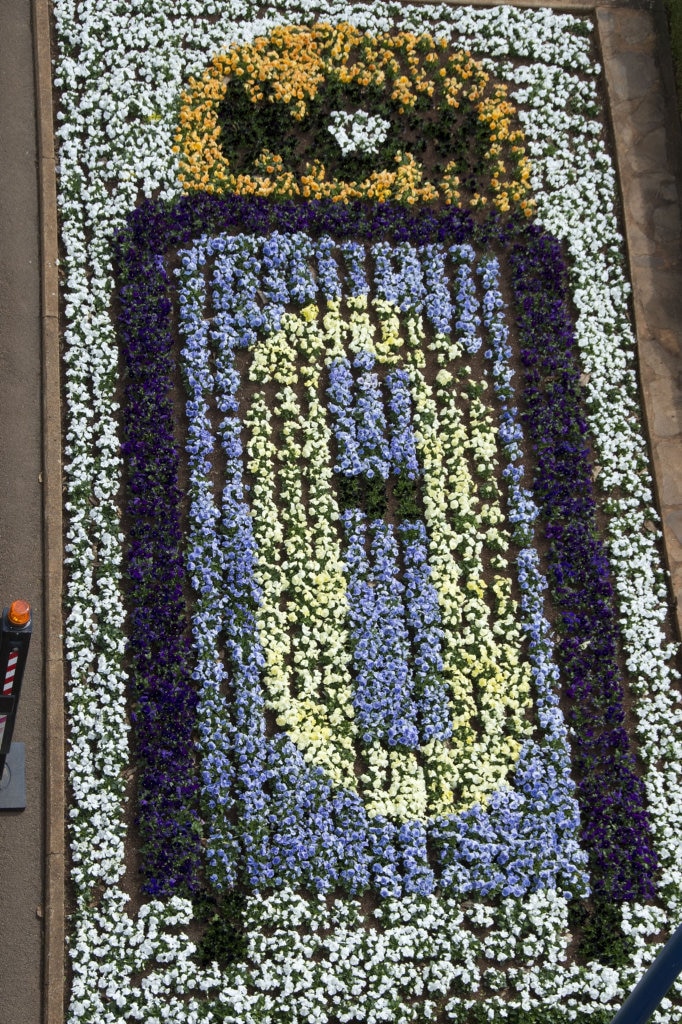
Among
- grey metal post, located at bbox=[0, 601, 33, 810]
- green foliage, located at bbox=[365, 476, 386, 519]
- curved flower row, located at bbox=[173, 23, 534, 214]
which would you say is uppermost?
curved flower row, located at bbox=[173, 23, 534, 214]

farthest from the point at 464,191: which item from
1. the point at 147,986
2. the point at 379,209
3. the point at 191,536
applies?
the point at 147,986

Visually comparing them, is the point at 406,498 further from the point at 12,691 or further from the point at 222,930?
the point at 12,691

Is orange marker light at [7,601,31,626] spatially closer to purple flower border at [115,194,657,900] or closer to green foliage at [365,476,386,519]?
purple flower border at [115,194,657,900]

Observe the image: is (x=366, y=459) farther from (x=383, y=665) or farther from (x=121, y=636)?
(x=121, y=636)

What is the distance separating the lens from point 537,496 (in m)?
12.5

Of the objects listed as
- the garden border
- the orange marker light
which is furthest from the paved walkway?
the orange marker light

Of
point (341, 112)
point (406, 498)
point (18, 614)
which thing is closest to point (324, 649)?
point (406, 498)

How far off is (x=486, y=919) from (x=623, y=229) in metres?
6.67

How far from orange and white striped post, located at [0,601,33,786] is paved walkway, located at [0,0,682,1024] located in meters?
1.29

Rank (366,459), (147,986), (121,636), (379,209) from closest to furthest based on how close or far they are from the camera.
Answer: (147,986), (121,636), (366,459), (379,209)

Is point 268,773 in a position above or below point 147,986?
above

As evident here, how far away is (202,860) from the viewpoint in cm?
1092

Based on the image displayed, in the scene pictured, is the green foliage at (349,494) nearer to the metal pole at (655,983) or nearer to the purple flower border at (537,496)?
the purple flower border at (537,496)

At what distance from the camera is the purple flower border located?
11.1 meters
